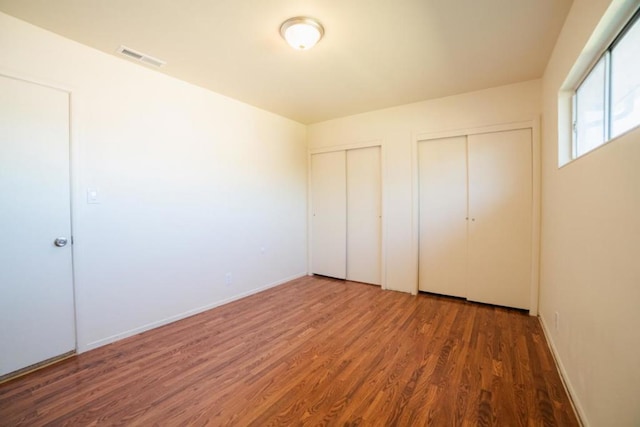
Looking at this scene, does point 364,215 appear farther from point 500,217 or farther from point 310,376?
point 310,376

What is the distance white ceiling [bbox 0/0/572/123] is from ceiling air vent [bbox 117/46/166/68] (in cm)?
6

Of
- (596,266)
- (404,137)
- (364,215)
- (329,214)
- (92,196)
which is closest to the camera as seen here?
(596,266)

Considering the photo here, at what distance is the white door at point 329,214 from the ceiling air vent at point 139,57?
254 cm

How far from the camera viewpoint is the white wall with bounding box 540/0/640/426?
1076 millimetres

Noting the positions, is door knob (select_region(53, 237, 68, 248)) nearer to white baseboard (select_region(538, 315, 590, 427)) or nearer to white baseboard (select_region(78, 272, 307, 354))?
white baseboard (select_region(78, 272, 307, 354))

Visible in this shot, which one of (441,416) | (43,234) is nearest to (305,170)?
(43,234)

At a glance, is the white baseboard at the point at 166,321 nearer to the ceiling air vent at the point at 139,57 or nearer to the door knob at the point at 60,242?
the door knob at the point at 60,242

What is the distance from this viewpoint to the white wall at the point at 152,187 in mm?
2254

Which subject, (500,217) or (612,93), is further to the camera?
(500,217)

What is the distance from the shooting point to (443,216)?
351 centimetres

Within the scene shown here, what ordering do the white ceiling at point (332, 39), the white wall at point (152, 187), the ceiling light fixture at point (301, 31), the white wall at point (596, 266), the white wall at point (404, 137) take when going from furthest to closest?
the white wall at point (404, 137) < the white wall at point (152, 187) < the ceiling light fixture at point (301, 31) < the white ceiling at point (332, 39) < the white wall at point (596, 266)

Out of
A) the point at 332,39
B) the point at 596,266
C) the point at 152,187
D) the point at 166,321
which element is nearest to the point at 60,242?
the point at 152,187

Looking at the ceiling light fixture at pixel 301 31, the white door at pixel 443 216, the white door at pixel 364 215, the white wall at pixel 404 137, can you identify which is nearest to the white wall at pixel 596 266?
the white wall at pixel 404 137

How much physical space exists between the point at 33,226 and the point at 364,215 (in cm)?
354
